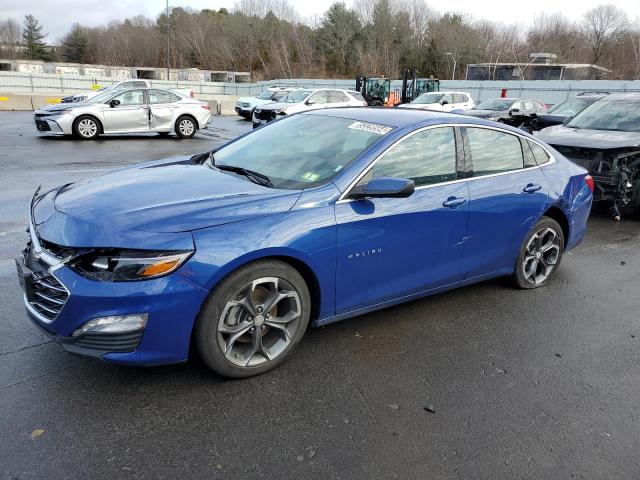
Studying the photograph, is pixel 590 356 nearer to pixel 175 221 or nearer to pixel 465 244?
pixel 465 244

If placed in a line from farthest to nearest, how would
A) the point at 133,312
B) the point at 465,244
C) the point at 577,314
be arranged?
the point at 577,314 < the point at 465,244 < the point at 133,312

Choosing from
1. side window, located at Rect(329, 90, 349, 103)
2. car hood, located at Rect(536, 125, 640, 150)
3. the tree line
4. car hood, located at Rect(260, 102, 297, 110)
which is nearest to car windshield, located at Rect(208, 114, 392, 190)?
car hood, located at Rect(536, 125, 640, 150)

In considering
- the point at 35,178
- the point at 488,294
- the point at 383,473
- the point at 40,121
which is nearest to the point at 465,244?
the point at 488,294

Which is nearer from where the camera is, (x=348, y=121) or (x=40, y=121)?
(x=348, y=121)

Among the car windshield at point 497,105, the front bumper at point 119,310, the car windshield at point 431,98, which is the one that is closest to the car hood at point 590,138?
the front bumper at point 119,310

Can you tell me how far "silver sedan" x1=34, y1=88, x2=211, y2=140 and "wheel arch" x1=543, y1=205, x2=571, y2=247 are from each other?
1294 cm

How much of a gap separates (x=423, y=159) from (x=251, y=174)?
1.25 m

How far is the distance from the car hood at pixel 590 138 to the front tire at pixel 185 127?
1096cm

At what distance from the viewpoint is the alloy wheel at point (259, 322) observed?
10.0ft

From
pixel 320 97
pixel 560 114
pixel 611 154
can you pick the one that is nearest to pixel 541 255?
pixel 611 154

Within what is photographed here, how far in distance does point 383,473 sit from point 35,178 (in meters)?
8.45

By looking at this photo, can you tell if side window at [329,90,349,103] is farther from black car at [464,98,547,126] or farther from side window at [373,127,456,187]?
side window at [373,127,456,187]

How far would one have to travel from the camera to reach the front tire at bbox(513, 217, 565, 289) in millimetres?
4707

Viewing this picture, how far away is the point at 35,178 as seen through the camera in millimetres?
8930
